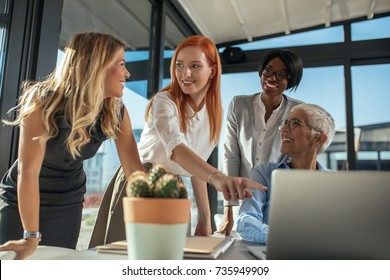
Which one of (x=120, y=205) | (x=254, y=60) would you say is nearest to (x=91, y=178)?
(x=120, y=205)

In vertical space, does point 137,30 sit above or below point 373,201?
above

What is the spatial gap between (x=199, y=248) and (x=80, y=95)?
23.8 inches

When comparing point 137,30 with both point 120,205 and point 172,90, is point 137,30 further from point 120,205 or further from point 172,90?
point 120,205

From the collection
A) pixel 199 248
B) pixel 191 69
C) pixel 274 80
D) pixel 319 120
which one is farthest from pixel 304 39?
pixel 199 248

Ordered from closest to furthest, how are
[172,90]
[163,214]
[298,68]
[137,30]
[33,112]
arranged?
[163,214] → [33,112] → [172,90] → [298,68] → [137,30]

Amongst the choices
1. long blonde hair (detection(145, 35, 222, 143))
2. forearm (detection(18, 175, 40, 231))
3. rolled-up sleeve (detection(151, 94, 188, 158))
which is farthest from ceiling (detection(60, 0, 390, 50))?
forearm (detection(18, 175, 40, 231))

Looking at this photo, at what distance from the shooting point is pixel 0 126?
1.48 m

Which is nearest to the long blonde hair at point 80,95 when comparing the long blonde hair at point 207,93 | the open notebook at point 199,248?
the long blonde hair at point 207,93

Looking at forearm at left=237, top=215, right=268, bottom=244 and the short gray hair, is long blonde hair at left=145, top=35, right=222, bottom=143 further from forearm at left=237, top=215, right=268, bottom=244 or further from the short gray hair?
forearm at left=237, top=215, right=268, bottom=244

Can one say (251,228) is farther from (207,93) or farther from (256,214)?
(207,93)

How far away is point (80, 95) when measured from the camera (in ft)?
3.51

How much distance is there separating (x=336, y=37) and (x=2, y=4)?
3192mm

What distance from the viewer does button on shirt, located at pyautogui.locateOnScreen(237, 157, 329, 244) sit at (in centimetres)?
97

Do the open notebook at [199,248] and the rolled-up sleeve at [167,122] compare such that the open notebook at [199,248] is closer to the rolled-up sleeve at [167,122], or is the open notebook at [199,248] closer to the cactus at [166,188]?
the cactus at [166,188]
